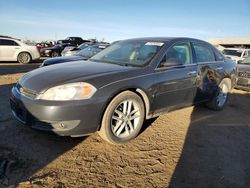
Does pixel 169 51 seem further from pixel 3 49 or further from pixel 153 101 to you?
pixel 3 49

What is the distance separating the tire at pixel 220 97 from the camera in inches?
231

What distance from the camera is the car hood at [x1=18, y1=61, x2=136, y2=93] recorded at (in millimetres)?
3564

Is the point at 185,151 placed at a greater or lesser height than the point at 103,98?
lesser

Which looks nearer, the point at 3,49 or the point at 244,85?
the point at 244,85

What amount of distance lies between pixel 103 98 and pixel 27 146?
121cm

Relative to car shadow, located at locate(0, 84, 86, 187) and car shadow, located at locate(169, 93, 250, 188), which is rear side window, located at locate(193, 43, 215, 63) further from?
car shadow, located at locate(0, 84, 86, 187)

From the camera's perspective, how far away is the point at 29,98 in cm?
351

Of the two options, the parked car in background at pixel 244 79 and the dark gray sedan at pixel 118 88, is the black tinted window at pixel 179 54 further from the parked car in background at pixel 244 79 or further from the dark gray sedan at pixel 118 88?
the parked car in background at pixel 244 79

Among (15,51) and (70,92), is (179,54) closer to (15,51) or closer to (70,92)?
(70,92)

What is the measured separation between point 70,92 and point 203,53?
10.3ft

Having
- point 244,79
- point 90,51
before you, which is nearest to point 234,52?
point 244,79

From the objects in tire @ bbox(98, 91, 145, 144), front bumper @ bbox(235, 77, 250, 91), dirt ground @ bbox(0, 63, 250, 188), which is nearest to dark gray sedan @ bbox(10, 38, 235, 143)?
tire @ bbox(98, 91, 145, 144)

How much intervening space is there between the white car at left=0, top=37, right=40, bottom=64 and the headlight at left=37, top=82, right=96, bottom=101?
12.2 meters

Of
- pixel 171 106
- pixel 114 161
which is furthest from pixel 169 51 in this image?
pixel 114 161
